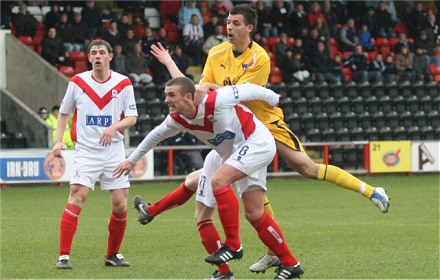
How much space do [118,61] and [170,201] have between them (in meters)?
16.4

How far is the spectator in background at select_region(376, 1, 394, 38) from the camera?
105ft

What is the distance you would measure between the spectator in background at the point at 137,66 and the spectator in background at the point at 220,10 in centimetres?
311

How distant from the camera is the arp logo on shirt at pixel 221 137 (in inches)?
351

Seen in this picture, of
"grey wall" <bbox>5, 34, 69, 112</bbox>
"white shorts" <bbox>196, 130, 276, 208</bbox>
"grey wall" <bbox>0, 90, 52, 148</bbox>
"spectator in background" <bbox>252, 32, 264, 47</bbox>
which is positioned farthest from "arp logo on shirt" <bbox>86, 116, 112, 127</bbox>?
"spectator in background" <bbox>252, 32, 264, 47</bbox>

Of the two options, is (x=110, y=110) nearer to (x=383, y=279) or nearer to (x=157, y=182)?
(x=383, y=279)

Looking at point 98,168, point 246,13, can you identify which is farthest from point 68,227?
point 246,13

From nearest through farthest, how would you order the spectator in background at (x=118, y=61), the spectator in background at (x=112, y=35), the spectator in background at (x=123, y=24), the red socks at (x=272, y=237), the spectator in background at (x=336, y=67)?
the red socks at (x=272, y=237)
the spectator in background at (x=118, y=61)
the spectator in background at (x=112, y=35)
the spectator in background at (x=123, y=24)
the spectator in background at (x=336, y=67)

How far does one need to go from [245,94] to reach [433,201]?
10.2 meters

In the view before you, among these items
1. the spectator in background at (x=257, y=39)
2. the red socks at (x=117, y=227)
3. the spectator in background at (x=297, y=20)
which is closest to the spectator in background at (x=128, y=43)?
the spectator in background at (x=257, y=39)

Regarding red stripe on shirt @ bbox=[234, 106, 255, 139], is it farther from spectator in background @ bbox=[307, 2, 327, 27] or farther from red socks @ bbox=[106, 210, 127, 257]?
spectator in background @ bbox=[307, 2, 327, 27]

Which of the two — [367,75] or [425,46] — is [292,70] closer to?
[367,75]

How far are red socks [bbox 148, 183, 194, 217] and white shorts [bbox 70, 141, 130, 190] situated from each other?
40.9 inches

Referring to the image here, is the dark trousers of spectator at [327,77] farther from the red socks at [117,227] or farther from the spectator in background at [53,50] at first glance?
the red socks at [117,227]

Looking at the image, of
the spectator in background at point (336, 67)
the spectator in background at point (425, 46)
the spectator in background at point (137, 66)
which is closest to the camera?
the spectator in background at point (137, 66)
